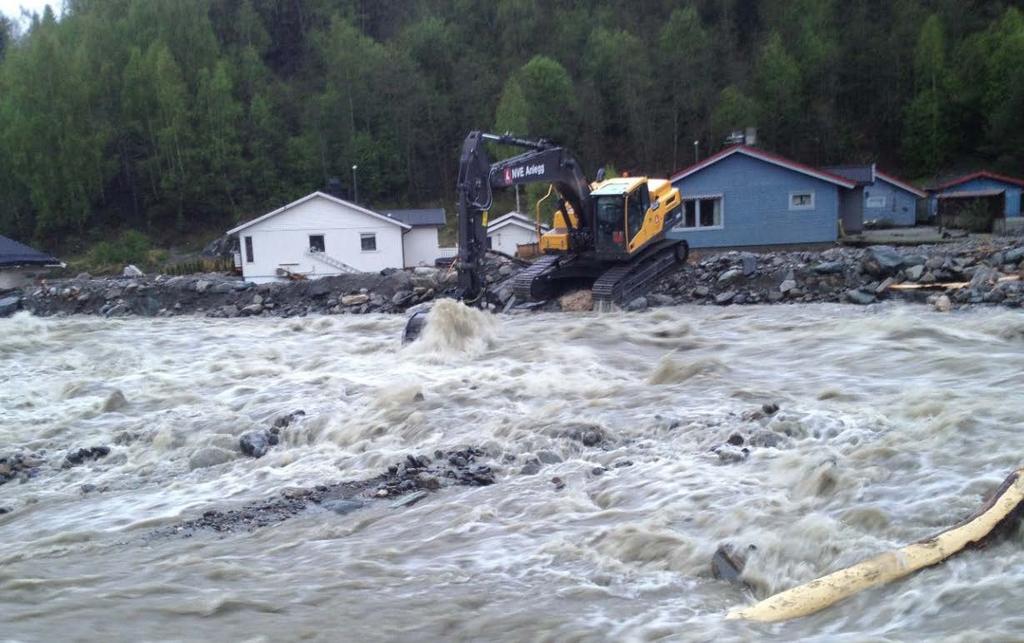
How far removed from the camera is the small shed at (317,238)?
119 feet

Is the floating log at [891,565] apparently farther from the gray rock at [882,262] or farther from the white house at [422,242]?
the white house at [422,242]

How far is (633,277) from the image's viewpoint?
17516 millimetres

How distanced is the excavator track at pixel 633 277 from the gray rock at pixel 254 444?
29.0 feet

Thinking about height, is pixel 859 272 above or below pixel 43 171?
below

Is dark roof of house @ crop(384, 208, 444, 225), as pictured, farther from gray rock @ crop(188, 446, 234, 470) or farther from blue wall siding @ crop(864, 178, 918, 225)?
gray rock @ crop(188, 446, 234, 470)

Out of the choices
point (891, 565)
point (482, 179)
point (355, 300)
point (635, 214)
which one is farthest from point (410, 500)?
point (355, 300)

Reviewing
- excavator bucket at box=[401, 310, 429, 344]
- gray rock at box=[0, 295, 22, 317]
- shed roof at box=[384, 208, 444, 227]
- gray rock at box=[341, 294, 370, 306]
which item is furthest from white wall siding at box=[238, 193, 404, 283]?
excavator bucket at box=[401, 310, 429, 344]

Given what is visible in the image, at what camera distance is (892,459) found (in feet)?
23.1

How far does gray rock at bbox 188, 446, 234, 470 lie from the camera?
28.4ft

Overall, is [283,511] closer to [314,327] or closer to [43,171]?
[314,327]

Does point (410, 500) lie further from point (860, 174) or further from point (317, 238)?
point (860, 174)

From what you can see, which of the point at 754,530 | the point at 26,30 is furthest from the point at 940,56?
the point at 26,30

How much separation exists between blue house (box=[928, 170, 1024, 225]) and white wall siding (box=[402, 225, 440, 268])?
72.8 ft

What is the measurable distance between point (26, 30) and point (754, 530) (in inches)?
3896
